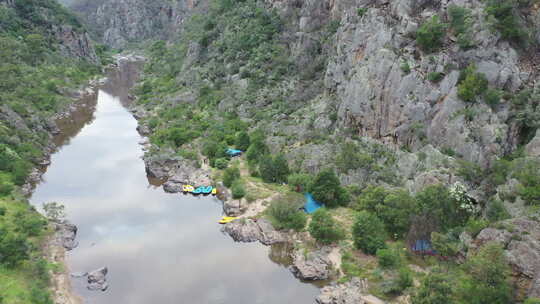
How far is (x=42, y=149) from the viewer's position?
70.0 metres

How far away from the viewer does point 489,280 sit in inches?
1265

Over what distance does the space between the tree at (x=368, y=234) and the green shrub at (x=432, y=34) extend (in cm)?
2235

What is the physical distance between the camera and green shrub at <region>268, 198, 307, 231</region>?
4644 cm

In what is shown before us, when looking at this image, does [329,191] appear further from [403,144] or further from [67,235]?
[67,235]

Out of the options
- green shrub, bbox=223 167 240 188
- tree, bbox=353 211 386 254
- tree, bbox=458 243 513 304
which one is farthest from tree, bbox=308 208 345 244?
green shrub, bbox=223 167 240 188

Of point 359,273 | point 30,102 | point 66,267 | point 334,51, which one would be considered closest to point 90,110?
point 30,102

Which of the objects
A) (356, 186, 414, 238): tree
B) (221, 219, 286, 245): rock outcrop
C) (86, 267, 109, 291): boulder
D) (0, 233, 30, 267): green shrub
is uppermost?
(356, 186, 414, 238): tree

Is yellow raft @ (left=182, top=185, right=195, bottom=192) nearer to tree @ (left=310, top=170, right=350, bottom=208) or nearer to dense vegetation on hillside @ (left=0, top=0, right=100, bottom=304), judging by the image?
tree @ (left=310, top=170, right=350, bottom=208)

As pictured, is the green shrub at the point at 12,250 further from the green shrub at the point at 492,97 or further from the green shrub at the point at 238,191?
the green shrub at the point at 492,97

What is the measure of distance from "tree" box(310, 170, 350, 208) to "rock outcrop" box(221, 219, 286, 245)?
6506 millimetres

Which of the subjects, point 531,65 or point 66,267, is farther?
point 531,65

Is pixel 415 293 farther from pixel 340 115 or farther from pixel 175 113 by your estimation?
pixel 175 113

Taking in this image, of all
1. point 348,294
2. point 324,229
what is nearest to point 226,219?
point 324,229

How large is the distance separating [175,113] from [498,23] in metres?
57.3
